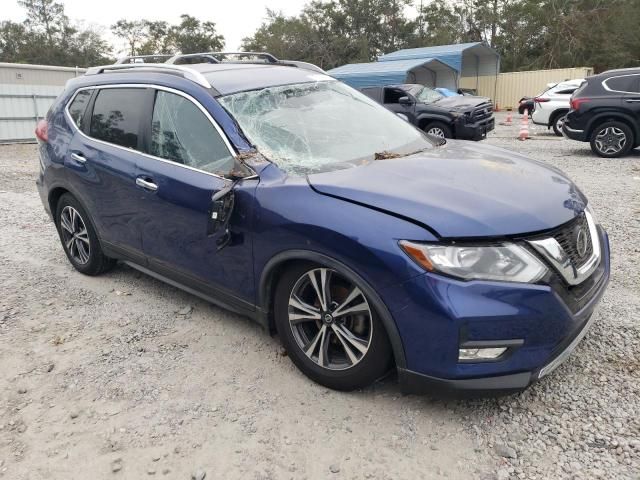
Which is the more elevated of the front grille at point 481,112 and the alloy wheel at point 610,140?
the front grille at point 481,112

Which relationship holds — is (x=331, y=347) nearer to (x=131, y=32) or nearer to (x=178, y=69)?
(x=178, y=69)

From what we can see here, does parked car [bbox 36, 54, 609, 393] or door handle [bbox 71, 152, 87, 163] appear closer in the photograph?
parked car [bbox 36, 54, 609, 393]

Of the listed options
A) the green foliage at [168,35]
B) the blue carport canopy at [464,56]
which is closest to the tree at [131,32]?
the green foliage at [168,35]

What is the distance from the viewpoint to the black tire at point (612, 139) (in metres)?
10.2

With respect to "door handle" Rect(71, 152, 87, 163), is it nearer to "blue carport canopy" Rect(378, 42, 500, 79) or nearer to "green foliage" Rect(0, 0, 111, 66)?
"blue carport canopy" Rect(378, 42, 500, 79)

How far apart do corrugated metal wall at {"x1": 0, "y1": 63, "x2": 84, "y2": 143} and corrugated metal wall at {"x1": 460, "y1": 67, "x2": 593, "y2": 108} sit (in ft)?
86.3

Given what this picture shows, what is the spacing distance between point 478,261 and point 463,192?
434 mm

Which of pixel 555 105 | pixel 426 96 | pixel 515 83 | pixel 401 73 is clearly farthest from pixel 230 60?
pixel 515 83

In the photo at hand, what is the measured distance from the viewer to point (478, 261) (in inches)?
91.0

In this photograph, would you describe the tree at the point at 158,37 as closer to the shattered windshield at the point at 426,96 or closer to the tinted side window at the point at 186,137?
the shattered windshield at the point at 426,96

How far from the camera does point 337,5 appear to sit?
52.9 m

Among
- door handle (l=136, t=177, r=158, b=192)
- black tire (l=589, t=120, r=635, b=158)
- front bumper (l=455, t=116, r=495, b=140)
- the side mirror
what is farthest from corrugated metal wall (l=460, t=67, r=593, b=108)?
the side mirror

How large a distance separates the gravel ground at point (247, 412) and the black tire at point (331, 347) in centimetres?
11

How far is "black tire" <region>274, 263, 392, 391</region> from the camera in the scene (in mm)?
2557
